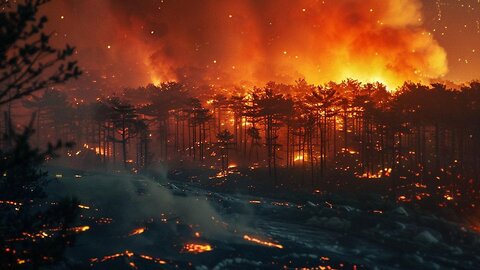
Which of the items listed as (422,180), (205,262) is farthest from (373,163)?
(205,262)

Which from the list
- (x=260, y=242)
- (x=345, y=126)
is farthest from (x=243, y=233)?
Result: (x=345, y=126)

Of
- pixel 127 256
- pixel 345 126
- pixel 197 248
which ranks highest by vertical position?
pixel 345 126

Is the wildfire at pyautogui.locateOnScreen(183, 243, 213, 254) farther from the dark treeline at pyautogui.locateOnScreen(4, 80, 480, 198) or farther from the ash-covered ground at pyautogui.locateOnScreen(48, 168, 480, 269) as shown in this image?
the dark treeline at pyautogui.locateOnScreen(4, 80, 480, 198)

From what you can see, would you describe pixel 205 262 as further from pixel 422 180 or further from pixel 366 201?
pixel 422 180

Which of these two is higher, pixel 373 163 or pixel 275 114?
pixel 275 114

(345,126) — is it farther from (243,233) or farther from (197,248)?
(197,248)

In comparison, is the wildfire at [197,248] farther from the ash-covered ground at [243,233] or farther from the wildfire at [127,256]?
the wildfire at [127,256]
